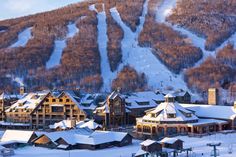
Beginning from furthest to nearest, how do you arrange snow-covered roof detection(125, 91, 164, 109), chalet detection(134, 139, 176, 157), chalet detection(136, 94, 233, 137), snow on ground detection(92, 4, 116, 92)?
snow on ground detection(92, 4, 116, 92), snow-covered roof detection(125, 91, 164, 109), chalet detection(136, 94, 233, 137), chalet detection(134, 139, 176, 157)

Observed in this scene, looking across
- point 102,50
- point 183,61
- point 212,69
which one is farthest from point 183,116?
point 102,50

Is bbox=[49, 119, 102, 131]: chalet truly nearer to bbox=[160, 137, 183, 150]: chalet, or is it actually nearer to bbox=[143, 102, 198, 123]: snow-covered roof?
bbox=[143, 102, 198, 123]: snow-covered roof

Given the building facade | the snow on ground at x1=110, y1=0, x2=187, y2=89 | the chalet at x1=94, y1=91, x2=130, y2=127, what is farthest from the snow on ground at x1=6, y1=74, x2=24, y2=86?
the chalet at x1=94, y1=91, x2=130, y2=127

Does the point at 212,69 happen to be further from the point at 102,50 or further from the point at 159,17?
the point at 159,17

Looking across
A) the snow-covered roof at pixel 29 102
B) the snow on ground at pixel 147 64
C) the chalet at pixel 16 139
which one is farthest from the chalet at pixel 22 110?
the snow on ground at pixel 147 64

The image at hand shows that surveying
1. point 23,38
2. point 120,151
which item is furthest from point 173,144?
point 23,38

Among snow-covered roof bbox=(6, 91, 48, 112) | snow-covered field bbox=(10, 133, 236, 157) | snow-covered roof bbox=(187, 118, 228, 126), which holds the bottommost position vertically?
snow-covered field bbox=(10, 133, 236, 157)

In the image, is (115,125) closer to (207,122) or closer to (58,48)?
(207,122)
